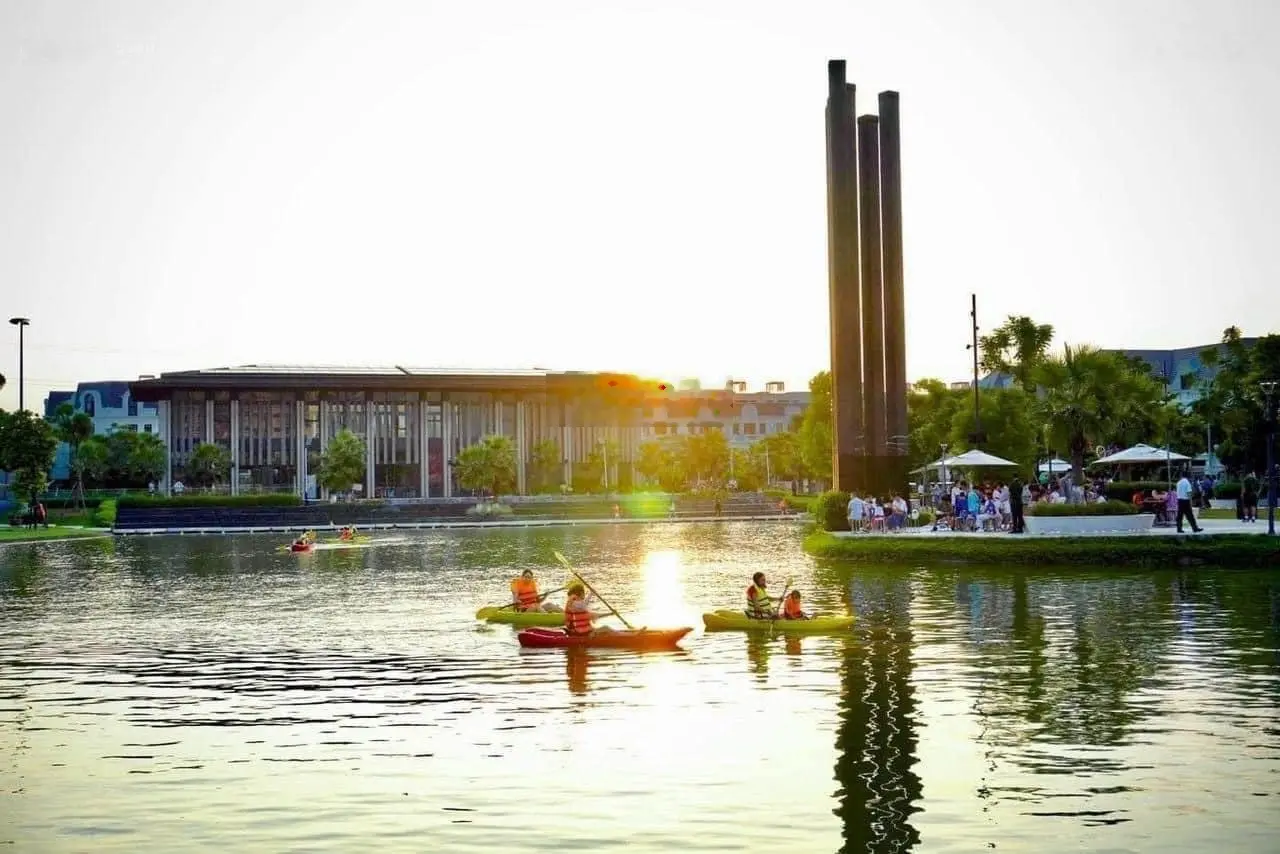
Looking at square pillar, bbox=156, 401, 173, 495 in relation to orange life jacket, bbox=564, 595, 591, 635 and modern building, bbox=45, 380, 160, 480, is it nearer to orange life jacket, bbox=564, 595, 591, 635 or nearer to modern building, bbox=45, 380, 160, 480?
modern building, bbox=45, 380, 160, 480

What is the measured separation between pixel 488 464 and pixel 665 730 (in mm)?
126931

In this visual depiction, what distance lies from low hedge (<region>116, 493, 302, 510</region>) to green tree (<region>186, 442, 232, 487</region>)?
31.8 metres

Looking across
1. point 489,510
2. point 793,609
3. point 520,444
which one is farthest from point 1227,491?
point 520,444

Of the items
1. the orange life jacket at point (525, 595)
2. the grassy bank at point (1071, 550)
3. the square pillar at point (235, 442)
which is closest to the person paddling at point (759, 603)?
the orange life jacket at point (525, 595)

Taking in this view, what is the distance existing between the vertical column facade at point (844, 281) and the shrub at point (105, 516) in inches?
2818

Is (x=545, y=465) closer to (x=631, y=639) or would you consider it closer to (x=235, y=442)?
(x=235, y=442)

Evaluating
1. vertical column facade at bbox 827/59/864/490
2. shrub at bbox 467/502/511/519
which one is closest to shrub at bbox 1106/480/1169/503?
vertical column facade at bbox 827/59/864/490

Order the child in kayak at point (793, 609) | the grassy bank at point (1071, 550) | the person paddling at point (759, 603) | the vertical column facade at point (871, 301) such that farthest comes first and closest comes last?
the vertical column facade at point (871, 301)
the grassy bank at point (1071, 550)
the person paddling at point (759, 603)
the child in kayak at point (793, 609)

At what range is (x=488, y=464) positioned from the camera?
5758 inches

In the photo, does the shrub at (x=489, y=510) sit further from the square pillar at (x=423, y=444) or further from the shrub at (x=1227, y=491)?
the shrub at (x=1227, y=491)

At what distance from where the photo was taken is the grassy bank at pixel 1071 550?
146 ft

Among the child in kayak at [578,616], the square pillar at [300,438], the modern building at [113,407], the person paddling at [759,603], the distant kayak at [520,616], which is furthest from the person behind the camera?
the modern building at [113,407]

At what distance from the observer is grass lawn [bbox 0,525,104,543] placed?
87.0 m

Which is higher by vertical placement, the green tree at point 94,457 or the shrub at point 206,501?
the green tree at point 94,457
